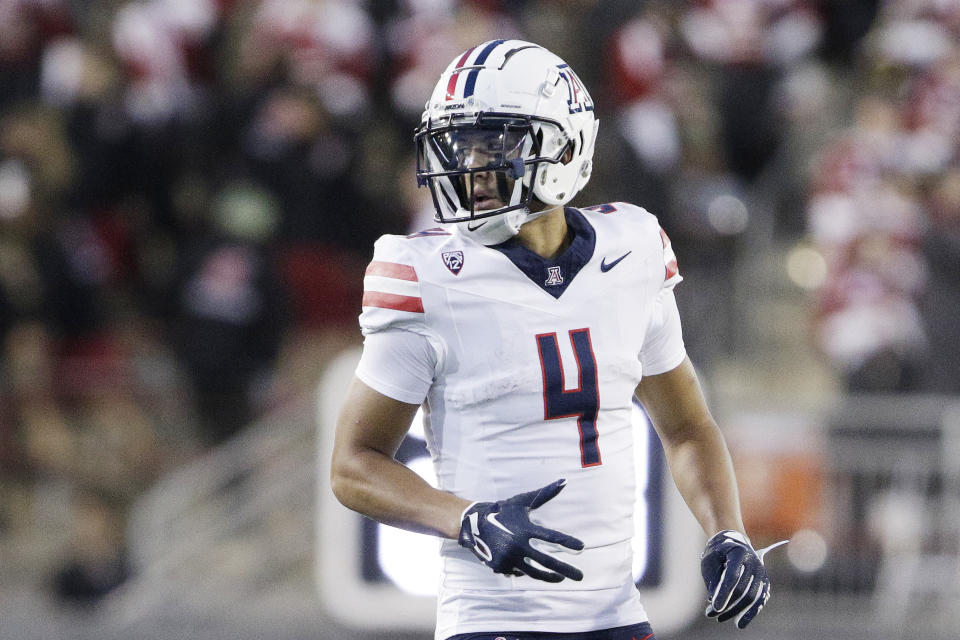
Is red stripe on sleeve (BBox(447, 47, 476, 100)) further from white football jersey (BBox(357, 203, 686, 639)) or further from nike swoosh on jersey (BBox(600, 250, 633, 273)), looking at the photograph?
nike swoosh on jersey (BBox(600, 250, 633, 273))

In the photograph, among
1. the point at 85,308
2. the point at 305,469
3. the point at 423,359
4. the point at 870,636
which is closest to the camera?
the point at 423,359

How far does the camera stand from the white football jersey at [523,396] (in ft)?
9.14

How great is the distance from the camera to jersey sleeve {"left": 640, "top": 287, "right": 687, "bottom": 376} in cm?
301

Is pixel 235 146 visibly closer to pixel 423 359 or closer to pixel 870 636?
pixel 870 636

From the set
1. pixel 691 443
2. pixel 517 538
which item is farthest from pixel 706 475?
pixel 517 538

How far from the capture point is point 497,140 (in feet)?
9.48

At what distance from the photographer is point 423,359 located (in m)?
2.81

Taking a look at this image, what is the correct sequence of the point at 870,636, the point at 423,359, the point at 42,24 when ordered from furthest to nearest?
1. the point at 42,24
2. the point at 870,636
3. the point at 423,359

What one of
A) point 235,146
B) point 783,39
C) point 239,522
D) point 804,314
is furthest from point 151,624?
point 783,39

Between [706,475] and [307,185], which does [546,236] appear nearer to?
[706,475]

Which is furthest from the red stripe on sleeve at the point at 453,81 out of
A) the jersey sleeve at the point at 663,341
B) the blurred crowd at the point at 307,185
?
the blurred crowd at the point at 307,185

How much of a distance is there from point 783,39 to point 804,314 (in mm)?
1787

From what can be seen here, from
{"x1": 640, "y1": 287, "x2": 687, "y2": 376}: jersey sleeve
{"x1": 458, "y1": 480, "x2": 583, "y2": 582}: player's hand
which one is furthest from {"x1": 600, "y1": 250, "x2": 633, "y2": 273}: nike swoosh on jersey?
{"x1": 458, "y1": 480, "x2": 583, "y2": 582}: player's hand

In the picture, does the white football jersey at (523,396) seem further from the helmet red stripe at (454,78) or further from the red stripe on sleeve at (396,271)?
the helmet red stripe at (454,78)
